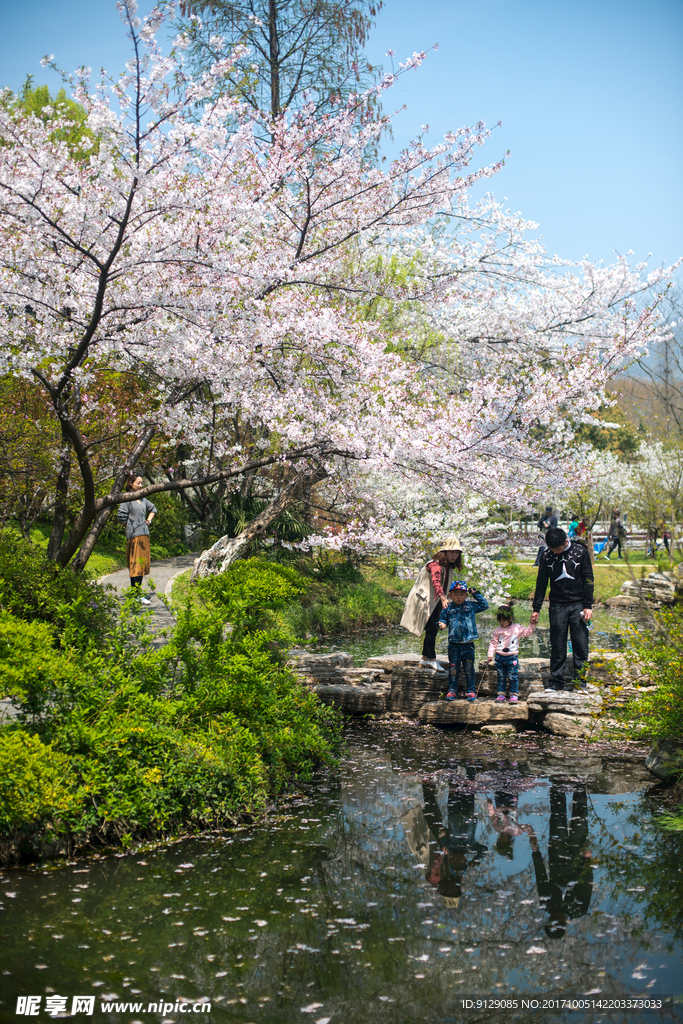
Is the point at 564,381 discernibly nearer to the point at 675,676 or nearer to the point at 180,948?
the point at 675,676

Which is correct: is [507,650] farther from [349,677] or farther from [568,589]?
[349,677]

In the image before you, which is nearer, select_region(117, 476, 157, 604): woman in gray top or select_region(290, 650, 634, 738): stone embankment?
select_region(290, 650, 634, 738): stone embankment

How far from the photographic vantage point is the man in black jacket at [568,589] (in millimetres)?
7516

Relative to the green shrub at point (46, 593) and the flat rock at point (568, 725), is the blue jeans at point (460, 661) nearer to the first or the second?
the flat rock at point (568, 725)

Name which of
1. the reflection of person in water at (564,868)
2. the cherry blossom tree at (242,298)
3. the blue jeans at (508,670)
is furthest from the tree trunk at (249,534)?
the reflection of person in water at (564,868)

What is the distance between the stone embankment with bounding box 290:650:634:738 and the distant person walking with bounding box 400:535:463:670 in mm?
368

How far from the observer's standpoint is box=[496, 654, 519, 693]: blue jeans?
25.5 feet

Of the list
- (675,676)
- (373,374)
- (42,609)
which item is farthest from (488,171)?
(42,609)

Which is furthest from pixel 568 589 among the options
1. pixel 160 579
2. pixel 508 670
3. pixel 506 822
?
pixel 160 579

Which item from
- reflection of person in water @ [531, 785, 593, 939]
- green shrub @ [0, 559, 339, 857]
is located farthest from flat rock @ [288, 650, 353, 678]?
reflection of person in water @ [531, 785, 593, 939]

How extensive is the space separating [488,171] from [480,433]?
3274 millimetres

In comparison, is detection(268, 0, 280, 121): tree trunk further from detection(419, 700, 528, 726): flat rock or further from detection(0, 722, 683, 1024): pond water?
detection(0, 722, 683, 1024): pond water

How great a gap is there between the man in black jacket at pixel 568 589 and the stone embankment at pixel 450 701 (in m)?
0.33

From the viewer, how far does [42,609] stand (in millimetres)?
7121
